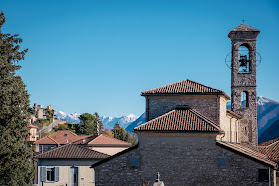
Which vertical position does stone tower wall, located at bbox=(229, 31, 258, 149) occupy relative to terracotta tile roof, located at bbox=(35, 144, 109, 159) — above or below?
above

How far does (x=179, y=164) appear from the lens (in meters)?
22.0

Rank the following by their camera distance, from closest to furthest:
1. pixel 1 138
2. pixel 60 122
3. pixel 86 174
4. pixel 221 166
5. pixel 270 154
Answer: pixel 221 166
pixel 1 138
pixel 270 154
pixel 86 174
pixel 60 122

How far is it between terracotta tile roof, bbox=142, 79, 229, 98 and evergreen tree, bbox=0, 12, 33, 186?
8380 millimetres

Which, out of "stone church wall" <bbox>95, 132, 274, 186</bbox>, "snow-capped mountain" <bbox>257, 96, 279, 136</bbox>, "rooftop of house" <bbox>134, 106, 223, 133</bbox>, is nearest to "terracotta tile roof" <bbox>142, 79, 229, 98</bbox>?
"rooftop of house" <bbox>134, 106, 223, 133</bbox>

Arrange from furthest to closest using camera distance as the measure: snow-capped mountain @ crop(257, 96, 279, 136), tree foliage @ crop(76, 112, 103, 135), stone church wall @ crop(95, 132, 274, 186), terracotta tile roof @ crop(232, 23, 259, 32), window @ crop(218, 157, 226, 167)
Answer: snow-capped mountain @ crop(257, 96, 279, 136)
tree foliage @ crop(76, 112, 103, 135)
terracotta tile roof @ crop(232, 23, 259, 32)
window @ crop(218, 157, 226, 167)
stone church wall @ crop(95, 132, 274, 186)

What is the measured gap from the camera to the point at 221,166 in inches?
851

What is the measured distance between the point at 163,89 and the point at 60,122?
81.7 m

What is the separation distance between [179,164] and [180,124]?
2.13 metres

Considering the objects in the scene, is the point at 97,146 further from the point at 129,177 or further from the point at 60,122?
the point at 60,122

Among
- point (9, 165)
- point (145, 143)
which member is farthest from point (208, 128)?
point (9, 165)

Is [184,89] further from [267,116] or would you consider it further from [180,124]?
[267,116]

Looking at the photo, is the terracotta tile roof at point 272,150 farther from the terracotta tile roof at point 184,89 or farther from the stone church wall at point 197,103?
the terracotta tile roof at point 184,89

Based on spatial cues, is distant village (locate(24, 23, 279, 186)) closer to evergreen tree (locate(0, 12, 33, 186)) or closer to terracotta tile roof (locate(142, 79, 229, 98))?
terracotta tile roof (locate(142, 79, 229, 98))

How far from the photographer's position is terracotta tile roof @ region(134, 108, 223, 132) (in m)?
22.0
